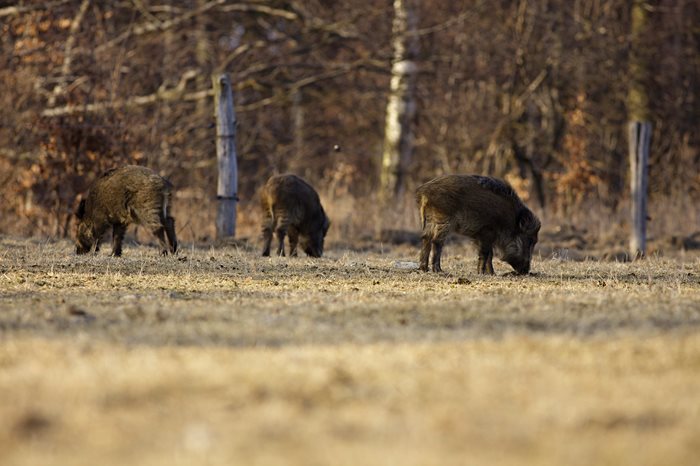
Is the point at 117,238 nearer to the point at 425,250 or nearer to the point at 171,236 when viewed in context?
the point at 171,236

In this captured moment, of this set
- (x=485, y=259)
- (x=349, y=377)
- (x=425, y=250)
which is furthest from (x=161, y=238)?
(x=349, y=377)

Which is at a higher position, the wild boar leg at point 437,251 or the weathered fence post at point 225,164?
the weathered fence post at point 225,164

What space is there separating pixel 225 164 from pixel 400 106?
9197 millimetres

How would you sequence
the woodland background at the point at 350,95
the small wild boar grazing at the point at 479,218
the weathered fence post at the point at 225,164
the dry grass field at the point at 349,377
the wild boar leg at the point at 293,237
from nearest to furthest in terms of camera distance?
the dry grass field at the point at 349,377 → the small wild boar grazing at the point at 479,218 → the wild boar leg at the point at 293,237 → the weathered fence post at the point at 225,164 → the woodland background at the point at 350,95

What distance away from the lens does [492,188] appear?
11.9 m

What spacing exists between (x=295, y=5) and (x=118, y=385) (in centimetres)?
1963

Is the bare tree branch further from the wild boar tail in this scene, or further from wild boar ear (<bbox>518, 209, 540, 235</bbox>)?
wild boar ear (<bbox>518, 209, 540, 235</bbox>)

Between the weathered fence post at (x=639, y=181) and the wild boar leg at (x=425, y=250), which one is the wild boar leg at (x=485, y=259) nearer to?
the wild boar leg at (x=425, y=250)

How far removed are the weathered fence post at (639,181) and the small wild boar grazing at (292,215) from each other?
455cm

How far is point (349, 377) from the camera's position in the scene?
5816 mm

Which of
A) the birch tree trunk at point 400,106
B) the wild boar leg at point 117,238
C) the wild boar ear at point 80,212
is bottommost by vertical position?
the wild boar leg at point 117,238

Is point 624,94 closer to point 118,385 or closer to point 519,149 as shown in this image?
point 519,149

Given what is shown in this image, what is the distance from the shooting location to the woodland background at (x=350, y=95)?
20.3 meters

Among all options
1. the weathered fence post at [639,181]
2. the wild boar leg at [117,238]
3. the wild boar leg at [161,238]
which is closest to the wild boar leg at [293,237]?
the wild boar leg at [161,238]
